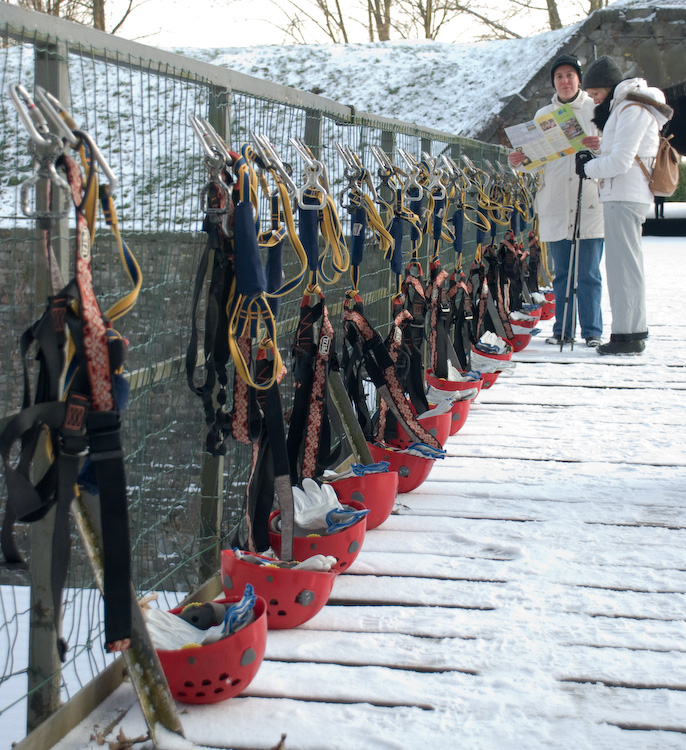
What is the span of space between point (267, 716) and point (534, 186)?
7.42 meters

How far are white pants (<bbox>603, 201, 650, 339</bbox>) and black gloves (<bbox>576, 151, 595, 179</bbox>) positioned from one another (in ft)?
0.87

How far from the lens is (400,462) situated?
2.90 metres

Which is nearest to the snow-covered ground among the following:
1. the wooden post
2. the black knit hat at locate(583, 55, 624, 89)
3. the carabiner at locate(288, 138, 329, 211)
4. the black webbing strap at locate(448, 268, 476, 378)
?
the wooden post

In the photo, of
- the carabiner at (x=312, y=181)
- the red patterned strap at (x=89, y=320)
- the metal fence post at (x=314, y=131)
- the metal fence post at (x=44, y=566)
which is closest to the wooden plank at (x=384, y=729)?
the metal fence post at (x=44, y=566)

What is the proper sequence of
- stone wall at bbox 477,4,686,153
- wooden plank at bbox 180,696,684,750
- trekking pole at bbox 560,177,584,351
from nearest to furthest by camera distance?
wooden plank at bbox 180,696,684,750, trekking pole at bbox 560,177,584,351, stone wall at bbox 477,4,686,153

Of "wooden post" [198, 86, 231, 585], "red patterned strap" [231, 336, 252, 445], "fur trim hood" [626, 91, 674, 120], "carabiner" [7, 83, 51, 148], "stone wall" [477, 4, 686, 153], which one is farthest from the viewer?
"stone wall" [477, 4, 686, 153]

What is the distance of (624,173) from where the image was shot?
5.06 meters

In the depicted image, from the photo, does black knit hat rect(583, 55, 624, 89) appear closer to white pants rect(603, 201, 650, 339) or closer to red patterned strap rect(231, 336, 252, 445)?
white pants rect(603, 201, 650, 339)

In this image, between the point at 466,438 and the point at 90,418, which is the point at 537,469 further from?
the point at 90,418

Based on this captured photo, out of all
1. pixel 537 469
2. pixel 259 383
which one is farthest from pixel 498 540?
pixel 259 383

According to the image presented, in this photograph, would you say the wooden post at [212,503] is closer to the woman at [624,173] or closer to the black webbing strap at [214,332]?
the black webbing strap at [214,332]

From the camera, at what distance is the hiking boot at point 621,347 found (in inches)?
219

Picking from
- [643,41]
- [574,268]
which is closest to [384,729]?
[574,268]

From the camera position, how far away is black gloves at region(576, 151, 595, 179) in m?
5.31
